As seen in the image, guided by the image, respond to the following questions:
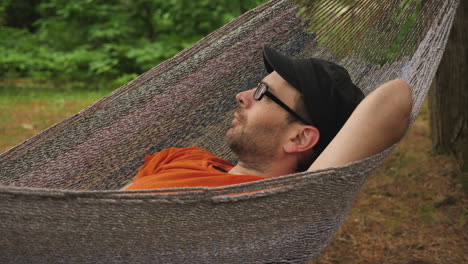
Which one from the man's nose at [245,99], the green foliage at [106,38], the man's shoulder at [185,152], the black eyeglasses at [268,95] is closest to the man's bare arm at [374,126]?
the black eyeglasses at [268,95]

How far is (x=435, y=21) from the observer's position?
181 cm

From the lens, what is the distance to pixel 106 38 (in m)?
7.00

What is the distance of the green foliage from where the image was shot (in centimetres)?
638

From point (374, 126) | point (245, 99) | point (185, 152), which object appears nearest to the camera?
point (374, 126)

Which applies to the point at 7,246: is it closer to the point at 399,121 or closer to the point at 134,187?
the point at 134,187

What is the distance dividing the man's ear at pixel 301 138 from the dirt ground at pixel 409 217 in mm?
916

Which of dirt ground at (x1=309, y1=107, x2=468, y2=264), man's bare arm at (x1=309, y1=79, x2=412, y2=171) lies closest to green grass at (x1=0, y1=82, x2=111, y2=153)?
dirt ground at (x1=309, y1=107, x2=468, y2=264)

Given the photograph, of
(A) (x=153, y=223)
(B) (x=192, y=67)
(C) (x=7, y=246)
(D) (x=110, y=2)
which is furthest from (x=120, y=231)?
(D) (x=110, y=2)

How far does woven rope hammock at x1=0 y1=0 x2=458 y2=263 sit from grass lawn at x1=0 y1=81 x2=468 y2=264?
87cm

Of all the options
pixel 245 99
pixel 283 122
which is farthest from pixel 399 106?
pixel 245 99

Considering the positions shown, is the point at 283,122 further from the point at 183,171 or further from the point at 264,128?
the point at 183,171

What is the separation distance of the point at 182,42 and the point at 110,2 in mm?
1330

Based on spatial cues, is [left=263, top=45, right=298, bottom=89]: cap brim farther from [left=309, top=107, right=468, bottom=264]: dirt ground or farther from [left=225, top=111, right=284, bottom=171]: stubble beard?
[left=309, top=107, right=468, bottom=264]: dirt ground

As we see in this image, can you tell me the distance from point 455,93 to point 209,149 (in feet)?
5.42
